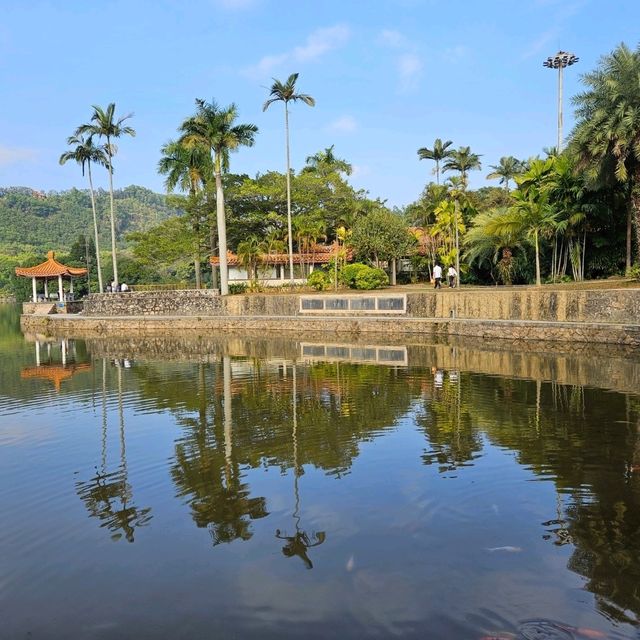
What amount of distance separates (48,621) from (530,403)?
11.4 metres

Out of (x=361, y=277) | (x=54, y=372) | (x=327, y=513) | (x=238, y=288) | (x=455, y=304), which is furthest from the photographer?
(x=238, y=288)

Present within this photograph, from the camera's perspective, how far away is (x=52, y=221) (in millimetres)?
159375

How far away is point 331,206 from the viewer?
47.3 m

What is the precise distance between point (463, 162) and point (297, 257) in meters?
17.5

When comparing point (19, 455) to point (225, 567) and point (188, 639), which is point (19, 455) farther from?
point (188, 639)

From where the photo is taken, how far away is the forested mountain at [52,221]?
13600 cm

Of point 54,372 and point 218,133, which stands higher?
point 218,133

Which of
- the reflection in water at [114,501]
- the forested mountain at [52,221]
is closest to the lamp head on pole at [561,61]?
Result: the reflection in water at [114,501]

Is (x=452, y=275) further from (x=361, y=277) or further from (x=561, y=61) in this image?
(x=561, y=61)

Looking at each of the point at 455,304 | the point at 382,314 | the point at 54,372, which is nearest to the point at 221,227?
the point at 382,314

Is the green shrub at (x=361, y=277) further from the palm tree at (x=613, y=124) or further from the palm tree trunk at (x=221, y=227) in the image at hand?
the palm tree at (x=613, y=124)

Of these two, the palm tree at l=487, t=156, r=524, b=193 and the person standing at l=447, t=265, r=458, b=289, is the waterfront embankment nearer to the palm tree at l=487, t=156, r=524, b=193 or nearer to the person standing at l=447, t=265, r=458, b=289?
the person standing at l=447, t=265, r=458, b=289

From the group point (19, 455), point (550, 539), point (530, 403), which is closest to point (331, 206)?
point (530, 403)

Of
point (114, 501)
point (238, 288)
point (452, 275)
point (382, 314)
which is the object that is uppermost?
point (452, 275)
